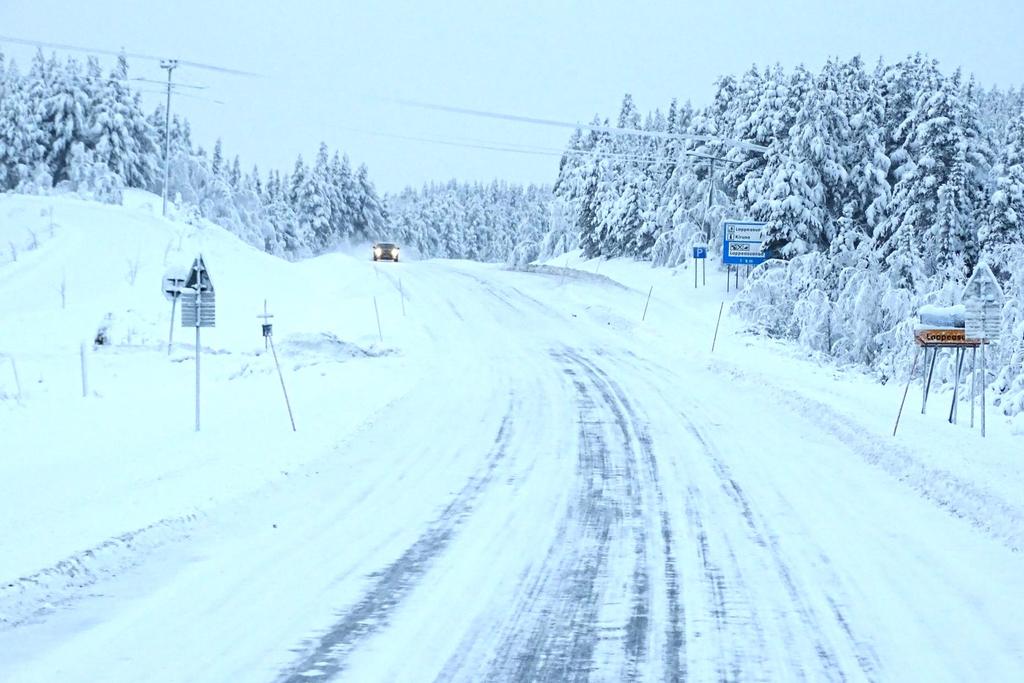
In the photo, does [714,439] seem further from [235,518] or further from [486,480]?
[235,518]

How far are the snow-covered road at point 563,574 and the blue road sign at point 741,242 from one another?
2559cm

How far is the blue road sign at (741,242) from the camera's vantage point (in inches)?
1543

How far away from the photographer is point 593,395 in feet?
59.3

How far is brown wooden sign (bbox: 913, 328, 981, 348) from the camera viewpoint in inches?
613

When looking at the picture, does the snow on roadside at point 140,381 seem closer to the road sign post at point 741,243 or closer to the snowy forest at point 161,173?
the snowy forest at point 161,173

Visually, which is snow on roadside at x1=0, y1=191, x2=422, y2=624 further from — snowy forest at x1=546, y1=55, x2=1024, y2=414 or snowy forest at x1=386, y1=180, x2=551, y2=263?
snowy forest at x1=386, y1=180, x2=551, y2=263

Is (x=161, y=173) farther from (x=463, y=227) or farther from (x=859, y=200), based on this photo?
(x=463, y=227)

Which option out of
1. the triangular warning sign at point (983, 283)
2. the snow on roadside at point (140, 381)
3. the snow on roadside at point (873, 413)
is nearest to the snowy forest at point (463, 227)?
the snow on roadside at point (140, 381)

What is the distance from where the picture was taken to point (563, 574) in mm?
7570

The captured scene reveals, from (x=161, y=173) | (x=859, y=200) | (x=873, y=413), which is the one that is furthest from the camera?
(x=161, y=173)

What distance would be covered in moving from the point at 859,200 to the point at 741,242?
7616mm

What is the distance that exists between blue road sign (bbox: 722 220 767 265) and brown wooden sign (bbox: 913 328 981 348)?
23.7 meters

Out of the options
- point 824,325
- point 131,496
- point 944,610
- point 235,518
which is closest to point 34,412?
point 131,496

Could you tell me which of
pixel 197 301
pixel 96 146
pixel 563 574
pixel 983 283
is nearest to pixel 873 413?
pixel 983 283
